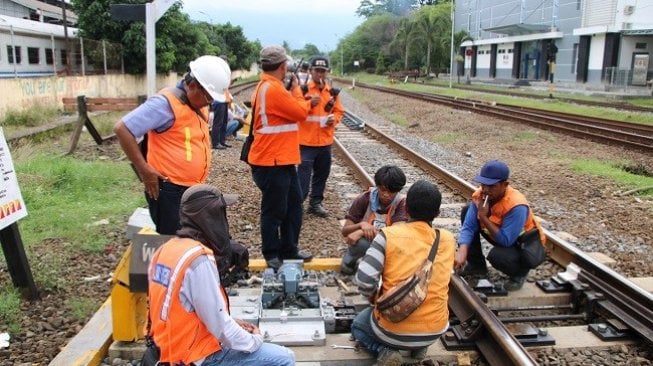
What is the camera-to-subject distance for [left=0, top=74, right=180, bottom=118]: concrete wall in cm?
1675

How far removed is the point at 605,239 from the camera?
255 inches

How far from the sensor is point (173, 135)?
3885 millimetres

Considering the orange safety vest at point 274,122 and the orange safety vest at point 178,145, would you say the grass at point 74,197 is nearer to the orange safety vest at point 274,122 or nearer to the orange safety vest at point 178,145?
the orange safety vest at point 274,122

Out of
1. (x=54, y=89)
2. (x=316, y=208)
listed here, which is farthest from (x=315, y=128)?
(x=54, y=89)

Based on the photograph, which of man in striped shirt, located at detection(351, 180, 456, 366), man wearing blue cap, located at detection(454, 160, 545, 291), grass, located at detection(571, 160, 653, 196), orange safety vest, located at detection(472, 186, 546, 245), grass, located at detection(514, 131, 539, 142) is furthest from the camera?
grass, located at detection(514, 131, 539, 142)

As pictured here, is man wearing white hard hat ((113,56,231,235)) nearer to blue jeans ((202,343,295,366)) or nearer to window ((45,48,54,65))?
blue jeans ((202,343,295,366))

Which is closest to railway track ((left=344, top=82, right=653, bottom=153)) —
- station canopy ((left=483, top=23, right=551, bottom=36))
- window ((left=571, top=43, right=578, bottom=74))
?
window ((left=571, top=43, right=578, bottom=74))

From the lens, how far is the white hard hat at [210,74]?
12.3 ft

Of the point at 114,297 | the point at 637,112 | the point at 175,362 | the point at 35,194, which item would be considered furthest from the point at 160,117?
the point at 637,112

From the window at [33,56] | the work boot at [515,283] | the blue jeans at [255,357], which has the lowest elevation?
the work boot at [515,283]

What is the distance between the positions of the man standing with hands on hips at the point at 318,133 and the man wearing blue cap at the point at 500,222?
2.29 m

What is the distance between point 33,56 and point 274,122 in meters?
24.3

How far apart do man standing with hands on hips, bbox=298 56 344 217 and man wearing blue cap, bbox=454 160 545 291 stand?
2.29m

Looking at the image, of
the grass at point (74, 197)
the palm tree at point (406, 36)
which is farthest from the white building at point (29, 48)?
the palm tree at point (406, 36)
